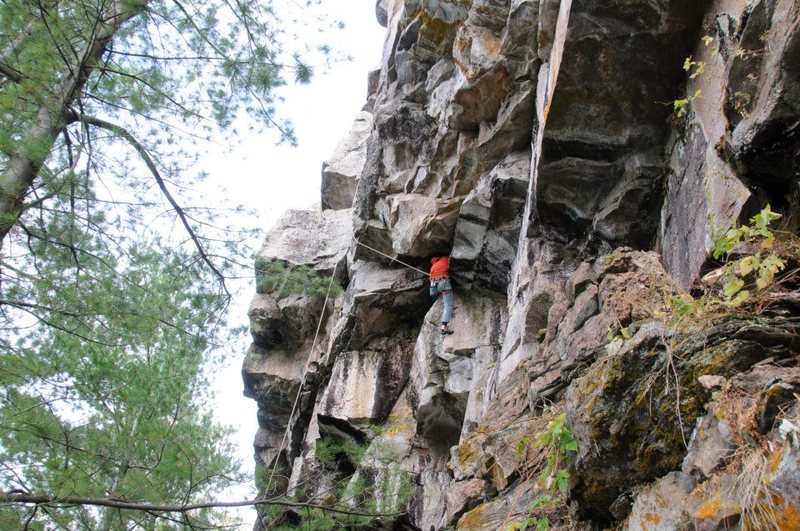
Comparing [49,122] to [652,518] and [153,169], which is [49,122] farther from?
[652,518]

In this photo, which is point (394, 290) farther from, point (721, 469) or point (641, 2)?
point (721, 469)

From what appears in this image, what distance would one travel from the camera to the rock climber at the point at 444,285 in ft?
31.8

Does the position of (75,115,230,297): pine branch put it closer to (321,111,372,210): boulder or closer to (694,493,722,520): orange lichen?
(694,493,722,520): orange lichen

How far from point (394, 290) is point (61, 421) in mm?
6704

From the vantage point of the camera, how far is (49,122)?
4848 millimetres

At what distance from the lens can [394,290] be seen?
1088cm

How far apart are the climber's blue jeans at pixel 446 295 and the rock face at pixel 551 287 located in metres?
0.19

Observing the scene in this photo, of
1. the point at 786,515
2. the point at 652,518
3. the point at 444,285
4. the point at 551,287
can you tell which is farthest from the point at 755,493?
the point at 444,285

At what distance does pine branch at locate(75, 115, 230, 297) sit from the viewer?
205 inches

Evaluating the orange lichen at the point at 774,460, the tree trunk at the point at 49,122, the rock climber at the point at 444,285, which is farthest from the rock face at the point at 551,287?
the tree trunk at the point at 49,122

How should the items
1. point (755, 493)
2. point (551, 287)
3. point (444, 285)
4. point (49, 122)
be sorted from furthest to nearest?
Result: 1. point (444, 285)
2. point (551, 287)
3. point (49, 122)
4. point (755, 493)

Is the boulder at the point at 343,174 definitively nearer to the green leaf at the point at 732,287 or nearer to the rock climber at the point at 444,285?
the rock climber at the point at 444,285

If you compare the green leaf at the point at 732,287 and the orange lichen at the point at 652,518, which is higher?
the green leaf at the point at 732,287

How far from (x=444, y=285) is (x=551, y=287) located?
2.88 m
